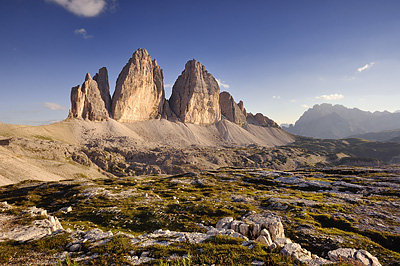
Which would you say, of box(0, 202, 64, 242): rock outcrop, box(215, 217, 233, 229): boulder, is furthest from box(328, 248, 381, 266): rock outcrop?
box(0, 202, 64, 242): rock outcrop

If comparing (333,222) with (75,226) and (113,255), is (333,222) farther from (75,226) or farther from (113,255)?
(75,226)

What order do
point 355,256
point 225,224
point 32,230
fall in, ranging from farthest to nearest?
point 225,224 < point 32,230 < point 355,256

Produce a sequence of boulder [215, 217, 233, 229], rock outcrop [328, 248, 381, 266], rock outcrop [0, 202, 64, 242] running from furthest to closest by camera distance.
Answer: boulder [215, 217, 233, 229] < rock outcrop [0, 202, 64, 242] < rock outcrop [328, 248, 381, 266]

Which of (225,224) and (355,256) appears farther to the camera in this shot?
(225,224)

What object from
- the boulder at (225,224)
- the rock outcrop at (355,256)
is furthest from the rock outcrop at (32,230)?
the rock outcrop at (355,256)

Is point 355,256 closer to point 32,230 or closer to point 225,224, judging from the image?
point 225,224

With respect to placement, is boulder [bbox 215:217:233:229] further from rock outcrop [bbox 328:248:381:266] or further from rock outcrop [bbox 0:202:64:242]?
rock outcrop [bbox 0:202:64:242]

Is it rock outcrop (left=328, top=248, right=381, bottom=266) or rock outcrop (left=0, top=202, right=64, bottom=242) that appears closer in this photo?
rock outcrop (left=328, top=248, right=381, bottom=266)

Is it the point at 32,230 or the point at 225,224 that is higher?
the point at 32,230

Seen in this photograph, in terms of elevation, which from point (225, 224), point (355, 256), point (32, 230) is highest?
point (32, 230)

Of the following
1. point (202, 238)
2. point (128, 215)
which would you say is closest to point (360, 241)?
point (202, 238)

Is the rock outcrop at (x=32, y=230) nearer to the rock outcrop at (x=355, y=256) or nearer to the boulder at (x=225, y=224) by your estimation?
the boulder at (x=225, y=224)

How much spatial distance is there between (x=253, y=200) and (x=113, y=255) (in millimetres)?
35113

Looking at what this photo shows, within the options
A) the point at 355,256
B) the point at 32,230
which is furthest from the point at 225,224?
the point at 32,230
